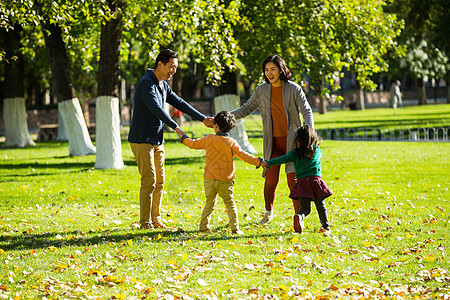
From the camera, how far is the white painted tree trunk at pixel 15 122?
24500mm

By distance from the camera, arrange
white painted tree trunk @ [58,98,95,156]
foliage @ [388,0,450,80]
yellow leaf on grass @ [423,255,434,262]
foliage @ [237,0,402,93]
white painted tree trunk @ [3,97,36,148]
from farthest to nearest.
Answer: foliage @ [388,0,450,80] → white painted tree trunk @ [3,97,36,148] → white painted tree trunk @ [58,98,95,156] → foliage @ [237,0,402,93] → yellow leaf on grass @ [423,255,434,262]

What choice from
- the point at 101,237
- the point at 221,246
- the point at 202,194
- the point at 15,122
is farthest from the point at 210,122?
the point at 15,122

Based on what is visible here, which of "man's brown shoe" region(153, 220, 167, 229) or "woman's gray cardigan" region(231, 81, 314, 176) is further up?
"woman's gray cardigan" region(231, 81, 314, 176)

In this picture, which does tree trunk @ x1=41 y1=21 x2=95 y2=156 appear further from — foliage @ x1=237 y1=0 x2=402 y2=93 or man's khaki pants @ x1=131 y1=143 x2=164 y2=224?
man's khaki pants @ x1=131 y1=143 x2=164 y2=224

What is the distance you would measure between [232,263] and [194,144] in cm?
163

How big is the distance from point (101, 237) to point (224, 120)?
1.94 metres

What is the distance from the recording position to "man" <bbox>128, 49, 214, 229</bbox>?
7.68m

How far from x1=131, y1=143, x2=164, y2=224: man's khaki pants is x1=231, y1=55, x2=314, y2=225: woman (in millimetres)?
1281

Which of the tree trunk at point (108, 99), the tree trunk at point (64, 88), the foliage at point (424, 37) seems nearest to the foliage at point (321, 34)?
the tree trunk at point (108, 99)

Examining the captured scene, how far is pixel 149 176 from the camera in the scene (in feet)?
26.1

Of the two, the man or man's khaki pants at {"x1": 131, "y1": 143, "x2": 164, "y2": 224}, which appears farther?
man's khaki pants at {"x1": 131, "y1": 143, "x2": 164, "y2": 224}

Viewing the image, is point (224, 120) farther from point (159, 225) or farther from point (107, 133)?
point (107, 133)

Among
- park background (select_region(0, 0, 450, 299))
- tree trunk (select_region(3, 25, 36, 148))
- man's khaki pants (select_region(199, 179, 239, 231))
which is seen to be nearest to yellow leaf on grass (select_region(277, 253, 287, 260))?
park background (select_region(0, 0, 450, 299))

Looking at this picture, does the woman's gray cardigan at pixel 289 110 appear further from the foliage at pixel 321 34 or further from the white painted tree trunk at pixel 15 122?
the white painted tree trunk at pixel 15 122
